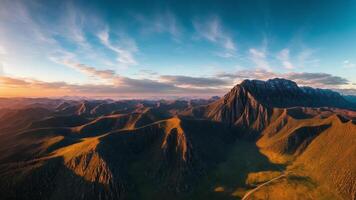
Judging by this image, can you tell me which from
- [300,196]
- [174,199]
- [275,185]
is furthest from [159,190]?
[300,196]

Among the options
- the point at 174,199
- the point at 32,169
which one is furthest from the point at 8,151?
the point at 174,199

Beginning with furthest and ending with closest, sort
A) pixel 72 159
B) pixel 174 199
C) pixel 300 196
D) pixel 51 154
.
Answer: pixel 51 154
pixel 72 159
pixel 174 199
pixel 300 196

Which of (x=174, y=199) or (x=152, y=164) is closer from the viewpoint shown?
(x=174, y=199)

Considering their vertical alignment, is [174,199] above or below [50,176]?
below

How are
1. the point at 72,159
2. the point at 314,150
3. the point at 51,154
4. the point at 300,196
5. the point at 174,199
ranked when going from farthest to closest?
the point at 314,150 → the point at 51,154 → the point at 72,159 → the point at 174,199 → the point at 300,196

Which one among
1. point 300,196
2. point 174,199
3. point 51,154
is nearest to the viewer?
point 300,196

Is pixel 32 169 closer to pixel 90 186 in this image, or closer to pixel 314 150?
pixel 90 186

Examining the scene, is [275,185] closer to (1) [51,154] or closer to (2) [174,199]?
(2) [174,199]

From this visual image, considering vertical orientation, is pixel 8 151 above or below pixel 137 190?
above

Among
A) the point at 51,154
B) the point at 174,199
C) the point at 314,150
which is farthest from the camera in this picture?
the point at 314,150
